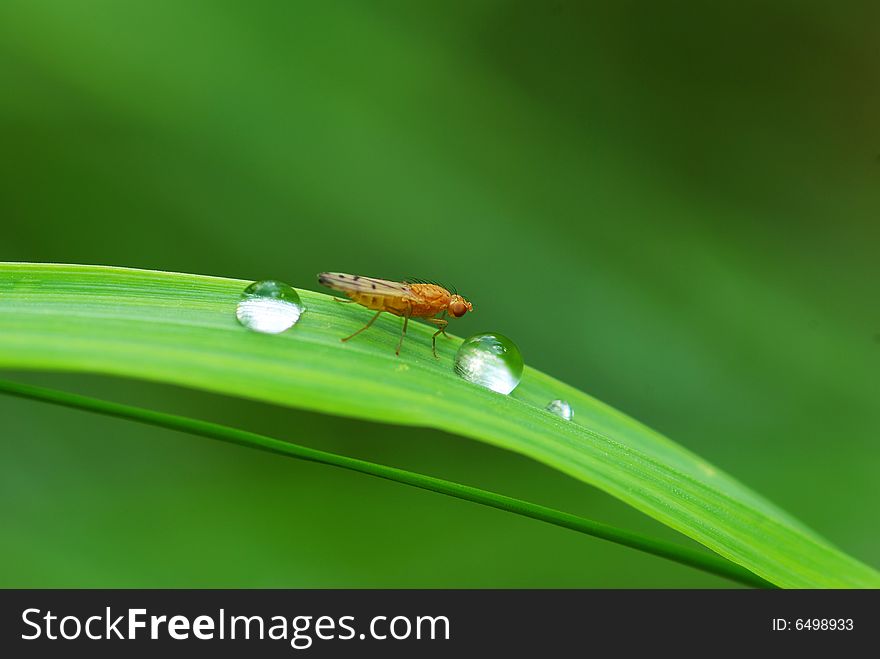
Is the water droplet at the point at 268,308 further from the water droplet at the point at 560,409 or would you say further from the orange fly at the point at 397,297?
the water droplet at the point at 560,409

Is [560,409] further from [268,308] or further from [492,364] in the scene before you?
[268,308]

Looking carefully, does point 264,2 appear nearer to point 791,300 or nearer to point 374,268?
point 374,268

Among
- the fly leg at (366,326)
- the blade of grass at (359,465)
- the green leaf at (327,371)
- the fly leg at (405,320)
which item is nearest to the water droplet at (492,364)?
the green leaf at (327,371)

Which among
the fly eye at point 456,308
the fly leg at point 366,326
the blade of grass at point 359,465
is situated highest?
the fly eye at point 456,308

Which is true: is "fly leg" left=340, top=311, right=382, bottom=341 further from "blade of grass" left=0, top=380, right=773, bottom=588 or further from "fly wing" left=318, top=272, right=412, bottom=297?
"blade of grass" left=0, top=380, right=773, bottom=588

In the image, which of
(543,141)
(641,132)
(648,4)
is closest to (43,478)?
(543,141)

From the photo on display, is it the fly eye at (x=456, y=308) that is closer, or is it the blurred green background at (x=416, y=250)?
the fly eye at (x=456, y=308)

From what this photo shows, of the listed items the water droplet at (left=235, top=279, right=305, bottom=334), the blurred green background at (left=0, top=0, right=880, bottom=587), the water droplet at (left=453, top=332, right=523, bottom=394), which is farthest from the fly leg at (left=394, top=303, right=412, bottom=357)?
the blurred green background at (left=0, top=0, right=880, bottom=587)
